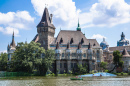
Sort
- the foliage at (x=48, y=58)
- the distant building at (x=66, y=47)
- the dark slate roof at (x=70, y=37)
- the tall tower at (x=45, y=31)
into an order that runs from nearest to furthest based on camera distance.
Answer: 1. the foliage at (x=48, y=58)
2. the distant building at (x=66, y=47)
3. the tall tower at (x=45, y=31)
4. the dark slate roof at (x=70, y=37)

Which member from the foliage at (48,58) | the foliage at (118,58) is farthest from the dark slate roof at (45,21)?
the foliage at (118,58)

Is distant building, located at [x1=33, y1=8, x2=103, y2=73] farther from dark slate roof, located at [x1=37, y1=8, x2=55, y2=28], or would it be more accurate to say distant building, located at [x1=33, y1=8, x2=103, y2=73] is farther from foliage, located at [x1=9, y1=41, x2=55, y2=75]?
foliage, located at [x1=9, y1=41, x2=55, y2=75]

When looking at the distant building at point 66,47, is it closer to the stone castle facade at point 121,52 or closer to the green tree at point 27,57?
the green tree at point 27,57

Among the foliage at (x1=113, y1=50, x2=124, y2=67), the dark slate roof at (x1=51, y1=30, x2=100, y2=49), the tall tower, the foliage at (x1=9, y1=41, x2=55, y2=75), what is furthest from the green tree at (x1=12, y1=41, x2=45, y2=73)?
the foliage at (x1=113, y1=50, x2=124, y2=67)

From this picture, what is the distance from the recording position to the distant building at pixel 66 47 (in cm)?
8406

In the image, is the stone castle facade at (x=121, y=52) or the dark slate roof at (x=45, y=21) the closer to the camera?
the dark slate roof at (x=45, y=21)

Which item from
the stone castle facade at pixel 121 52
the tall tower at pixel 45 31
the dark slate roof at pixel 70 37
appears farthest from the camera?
the stone castle facade at pixel 121 52

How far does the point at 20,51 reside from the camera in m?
73.5

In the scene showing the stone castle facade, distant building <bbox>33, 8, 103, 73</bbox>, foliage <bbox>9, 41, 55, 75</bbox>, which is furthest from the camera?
the stone castle facade

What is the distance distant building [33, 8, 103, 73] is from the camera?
84062mm

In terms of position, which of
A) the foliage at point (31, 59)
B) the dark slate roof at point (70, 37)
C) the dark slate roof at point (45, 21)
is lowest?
the foliage at point (31, 59)

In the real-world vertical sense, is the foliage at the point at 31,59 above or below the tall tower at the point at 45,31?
below

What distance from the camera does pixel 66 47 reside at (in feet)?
280

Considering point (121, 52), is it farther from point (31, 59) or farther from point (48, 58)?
point (31, 59)
